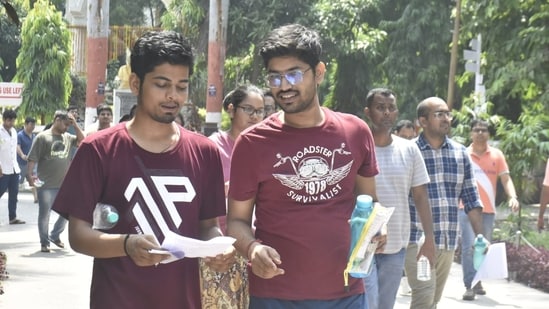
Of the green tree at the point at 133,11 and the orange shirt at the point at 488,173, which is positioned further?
the green tree at the point at 133,11

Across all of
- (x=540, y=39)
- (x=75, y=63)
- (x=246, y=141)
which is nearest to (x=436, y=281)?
(x=246, y=141)

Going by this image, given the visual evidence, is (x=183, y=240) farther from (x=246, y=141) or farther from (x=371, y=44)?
(x=371, y=44)

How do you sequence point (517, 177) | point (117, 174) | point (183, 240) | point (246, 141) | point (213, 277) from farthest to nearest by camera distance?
point (517, 177)
point (213, 277)
point (246, 141)
point (117, 174)
point (183, 240)

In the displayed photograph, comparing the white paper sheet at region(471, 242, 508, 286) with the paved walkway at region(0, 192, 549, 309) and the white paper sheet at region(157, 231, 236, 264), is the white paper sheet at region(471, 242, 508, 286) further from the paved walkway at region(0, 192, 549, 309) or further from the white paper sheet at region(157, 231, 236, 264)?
the white paper sheet at region(157, 231, 236, 264)

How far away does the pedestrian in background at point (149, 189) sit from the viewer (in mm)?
4406

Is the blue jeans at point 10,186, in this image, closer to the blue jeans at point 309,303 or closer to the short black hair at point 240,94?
the short black hair at point 240,94

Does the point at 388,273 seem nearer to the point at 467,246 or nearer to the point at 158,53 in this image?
the point at 158,53

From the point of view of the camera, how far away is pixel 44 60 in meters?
32.9

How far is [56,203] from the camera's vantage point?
447 cm

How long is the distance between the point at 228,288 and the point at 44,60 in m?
27.7

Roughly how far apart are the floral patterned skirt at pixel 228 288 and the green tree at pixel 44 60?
26868mm

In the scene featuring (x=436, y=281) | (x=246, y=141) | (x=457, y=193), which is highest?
(x=246, y=141)

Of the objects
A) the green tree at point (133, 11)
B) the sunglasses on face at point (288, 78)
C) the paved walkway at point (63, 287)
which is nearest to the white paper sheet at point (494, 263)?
the paved walkway at point (63, 287)

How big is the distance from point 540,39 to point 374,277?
1184cm
